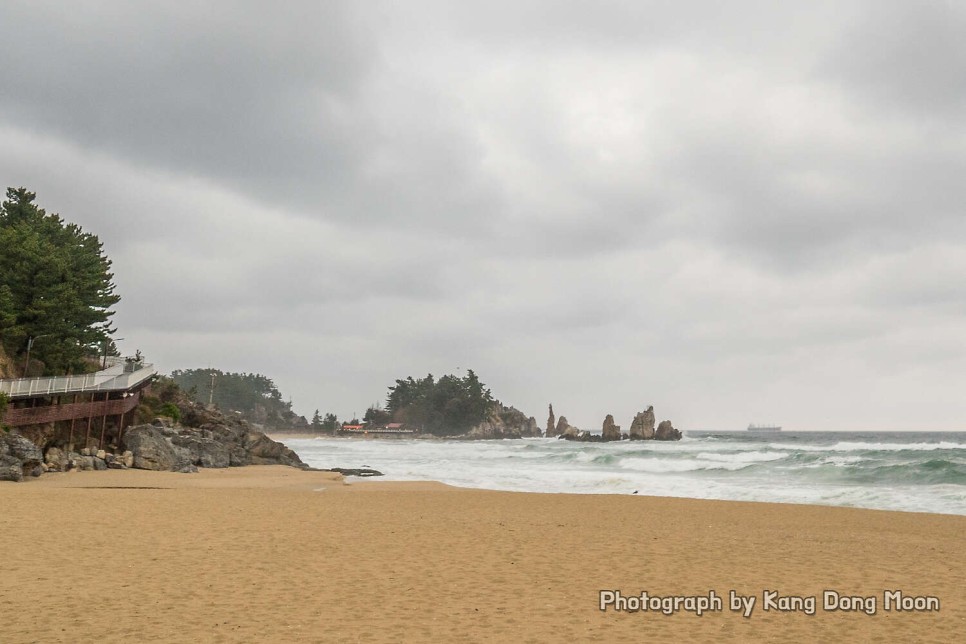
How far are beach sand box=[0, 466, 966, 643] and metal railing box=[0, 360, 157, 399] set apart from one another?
1371 cm

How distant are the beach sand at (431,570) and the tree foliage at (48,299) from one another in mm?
21067

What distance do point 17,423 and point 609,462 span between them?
162 ft

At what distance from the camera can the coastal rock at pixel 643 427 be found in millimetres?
159500

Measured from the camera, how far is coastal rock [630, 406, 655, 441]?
15950 centimetres

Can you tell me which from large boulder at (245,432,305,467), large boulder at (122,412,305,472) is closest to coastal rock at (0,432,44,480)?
large boulder at (122,412,305,472)

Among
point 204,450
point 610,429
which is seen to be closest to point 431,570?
point 204,450

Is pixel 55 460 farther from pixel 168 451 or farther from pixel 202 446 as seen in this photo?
pixel 202 446

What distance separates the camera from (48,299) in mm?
Answer: 40438

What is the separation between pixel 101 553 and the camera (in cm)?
1254

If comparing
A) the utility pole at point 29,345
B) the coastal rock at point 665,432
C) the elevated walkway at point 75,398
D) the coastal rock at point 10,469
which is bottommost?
the coastal rock at point 665,432

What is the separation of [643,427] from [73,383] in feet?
461

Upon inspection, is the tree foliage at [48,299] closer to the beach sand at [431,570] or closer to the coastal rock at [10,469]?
the coastal rock at [10,469]

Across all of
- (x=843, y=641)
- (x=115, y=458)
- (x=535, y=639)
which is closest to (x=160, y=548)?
(x=535, y=639)

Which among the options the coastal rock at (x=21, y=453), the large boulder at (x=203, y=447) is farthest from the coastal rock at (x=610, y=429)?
the coastal rock at (x=21, y=453)
